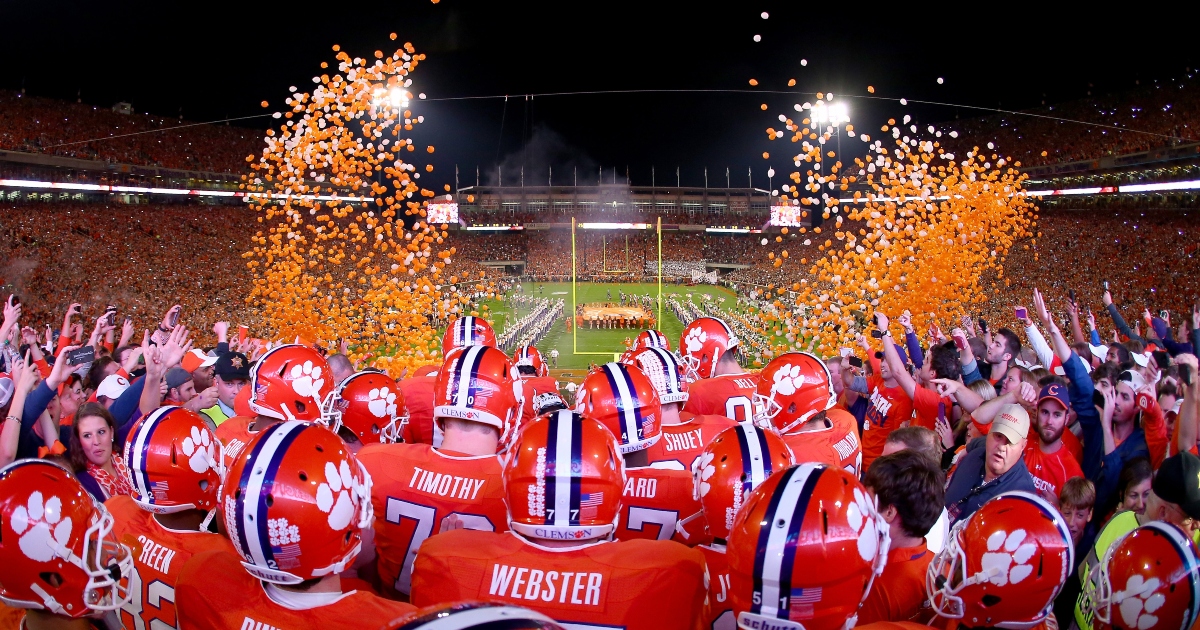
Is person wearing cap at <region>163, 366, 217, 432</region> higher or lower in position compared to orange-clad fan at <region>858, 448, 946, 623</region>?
higher

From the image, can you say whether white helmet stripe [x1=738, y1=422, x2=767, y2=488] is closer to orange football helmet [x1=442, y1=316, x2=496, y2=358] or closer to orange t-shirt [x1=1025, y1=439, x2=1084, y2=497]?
orange t-shirt [x1=1025, y1=439, x2=1084, y2=497]

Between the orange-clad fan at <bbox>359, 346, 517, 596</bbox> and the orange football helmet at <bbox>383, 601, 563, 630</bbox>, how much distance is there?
4.87 feet

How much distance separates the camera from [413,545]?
303 cm

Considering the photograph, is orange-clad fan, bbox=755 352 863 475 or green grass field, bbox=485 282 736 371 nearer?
orange-clad fan, bbox=755 352 863 475

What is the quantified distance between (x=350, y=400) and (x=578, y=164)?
184 feet

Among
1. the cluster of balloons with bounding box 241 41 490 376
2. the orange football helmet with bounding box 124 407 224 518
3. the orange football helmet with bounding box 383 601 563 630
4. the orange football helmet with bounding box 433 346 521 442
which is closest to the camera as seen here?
the orange football helmet with bounding box 383 601 563 630

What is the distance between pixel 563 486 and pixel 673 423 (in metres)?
2.17

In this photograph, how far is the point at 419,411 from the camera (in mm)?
5266

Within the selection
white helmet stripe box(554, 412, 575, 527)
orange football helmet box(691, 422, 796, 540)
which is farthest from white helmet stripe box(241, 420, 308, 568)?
orange football helmet box(691, 422, 796, 540)

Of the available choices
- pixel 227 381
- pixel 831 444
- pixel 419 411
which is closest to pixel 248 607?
pixel 831 444

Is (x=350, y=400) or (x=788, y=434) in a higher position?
(x=350, y=400)

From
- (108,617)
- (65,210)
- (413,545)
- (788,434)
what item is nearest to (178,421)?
(108,617)

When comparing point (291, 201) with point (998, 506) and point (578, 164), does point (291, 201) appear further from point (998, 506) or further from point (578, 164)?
point (578, 164)

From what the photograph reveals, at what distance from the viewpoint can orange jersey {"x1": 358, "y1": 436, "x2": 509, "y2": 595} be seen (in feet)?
9.84
